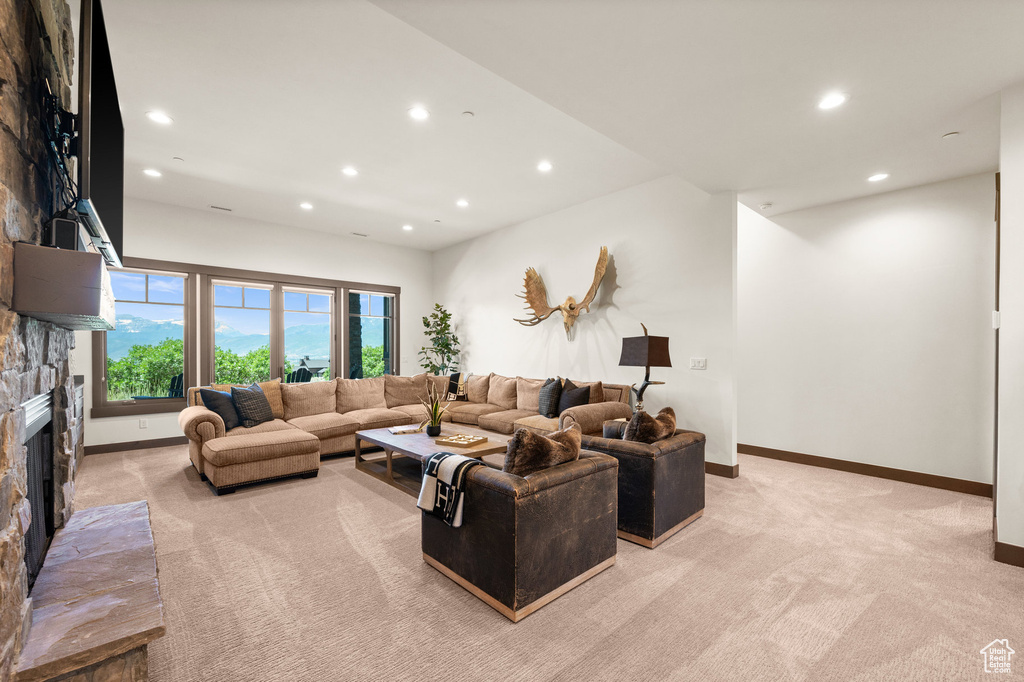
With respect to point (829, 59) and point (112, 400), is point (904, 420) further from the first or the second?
point (112, 400)

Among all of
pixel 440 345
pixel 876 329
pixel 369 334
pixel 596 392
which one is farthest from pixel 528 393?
pixel 876 329

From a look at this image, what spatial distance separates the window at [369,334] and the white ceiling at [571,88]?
2.93m

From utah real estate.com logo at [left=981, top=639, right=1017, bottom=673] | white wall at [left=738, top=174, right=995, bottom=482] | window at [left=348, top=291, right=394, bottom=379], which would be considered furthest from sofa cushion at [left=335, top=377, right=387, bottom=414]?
utah real estate.com logo at [left=981, top=639, right=1017, bottom=673]

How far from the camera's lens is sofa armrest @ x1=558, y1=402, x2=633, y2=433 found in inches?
177

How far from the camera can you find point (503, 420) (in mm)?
5387

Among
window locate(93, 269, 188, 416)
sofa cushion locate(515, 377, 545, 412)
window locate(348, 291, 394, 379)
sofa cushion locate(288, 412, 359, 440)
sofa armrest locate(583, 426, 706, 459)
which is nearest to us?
sofa armrest locate(583, 426, 706, 459)

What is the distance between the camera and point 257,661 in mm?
1755

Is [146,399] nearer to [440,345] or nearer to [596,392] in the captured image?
[440,345]

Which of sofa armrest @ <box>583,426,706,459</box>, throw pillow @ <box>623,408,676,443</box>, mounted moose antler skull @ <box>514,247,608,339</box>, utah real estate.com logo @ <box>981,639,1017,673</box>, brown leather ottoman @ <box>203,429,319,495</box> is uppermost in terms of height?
mounted moose antler skull @ <box>514,247,608,339</box>

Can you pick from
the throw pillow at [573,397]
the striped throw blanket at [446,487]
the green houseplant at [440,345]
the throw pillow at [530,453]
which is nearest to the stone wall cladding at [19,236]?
the striped throw blanket at [446,487]

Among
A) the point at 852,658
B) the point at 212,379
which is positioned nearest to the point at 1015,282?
the point at 852,658

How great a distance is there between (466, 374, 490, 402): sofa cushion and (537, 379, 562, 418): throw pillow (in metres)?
1.32

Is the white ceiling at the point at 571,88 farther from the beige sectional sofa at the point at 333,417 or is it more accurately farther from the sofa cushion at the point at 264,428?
the sofa cushion at the point at 264,428

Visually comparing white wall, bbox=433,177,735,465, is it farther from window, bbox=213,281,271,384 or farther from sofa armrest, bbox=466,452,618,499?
window, bbox=213,281,271,384
